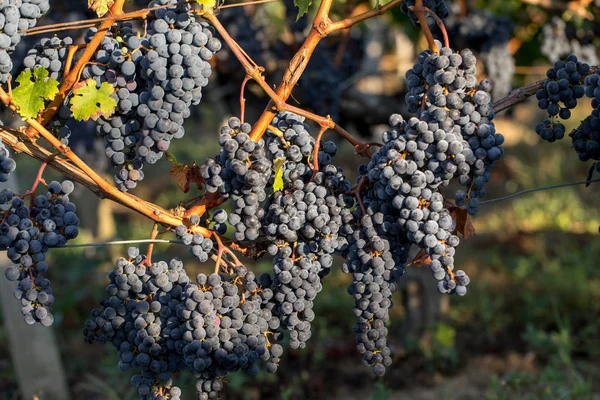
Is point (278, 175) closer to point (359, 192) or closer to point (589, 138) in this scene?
point (359, 192)

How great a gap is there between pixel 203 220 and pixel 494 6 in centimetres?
336

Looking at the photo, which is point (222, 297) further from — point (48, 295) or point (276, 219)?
point (48, 295)

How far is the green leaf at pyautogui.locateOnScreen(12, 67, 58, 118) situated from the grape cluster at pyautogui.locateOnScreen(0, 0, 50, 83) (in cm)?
5

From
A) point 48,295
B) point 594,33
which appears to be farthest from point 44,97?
point 594,33

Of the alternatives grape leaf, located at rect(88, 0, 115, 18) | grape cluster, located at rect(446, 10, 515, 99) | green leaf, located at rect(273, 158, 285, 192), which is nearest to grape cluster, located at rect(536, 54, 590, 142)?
green leaf, located at rect(273, 158, 285, 192)

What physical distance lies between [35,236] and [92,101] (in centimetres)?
31

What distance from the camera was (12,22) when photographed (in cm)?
133

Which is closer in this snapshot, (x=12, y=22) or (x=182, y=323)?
(x=12, y=22)

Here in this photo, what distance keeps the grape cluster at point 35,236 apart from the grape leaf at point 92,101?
173 millimetres

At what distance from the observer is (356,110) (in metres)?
3.45

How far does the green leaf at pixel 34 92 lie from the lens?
53.8 inches

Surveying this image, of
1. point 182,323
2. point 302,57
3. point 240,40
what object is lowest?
point 182,323

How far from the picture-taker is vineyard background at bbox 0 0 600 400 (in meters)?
3.46

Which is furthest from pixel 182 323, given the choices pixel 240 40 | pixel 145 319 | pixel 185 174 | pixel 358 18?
pixel 240 40
